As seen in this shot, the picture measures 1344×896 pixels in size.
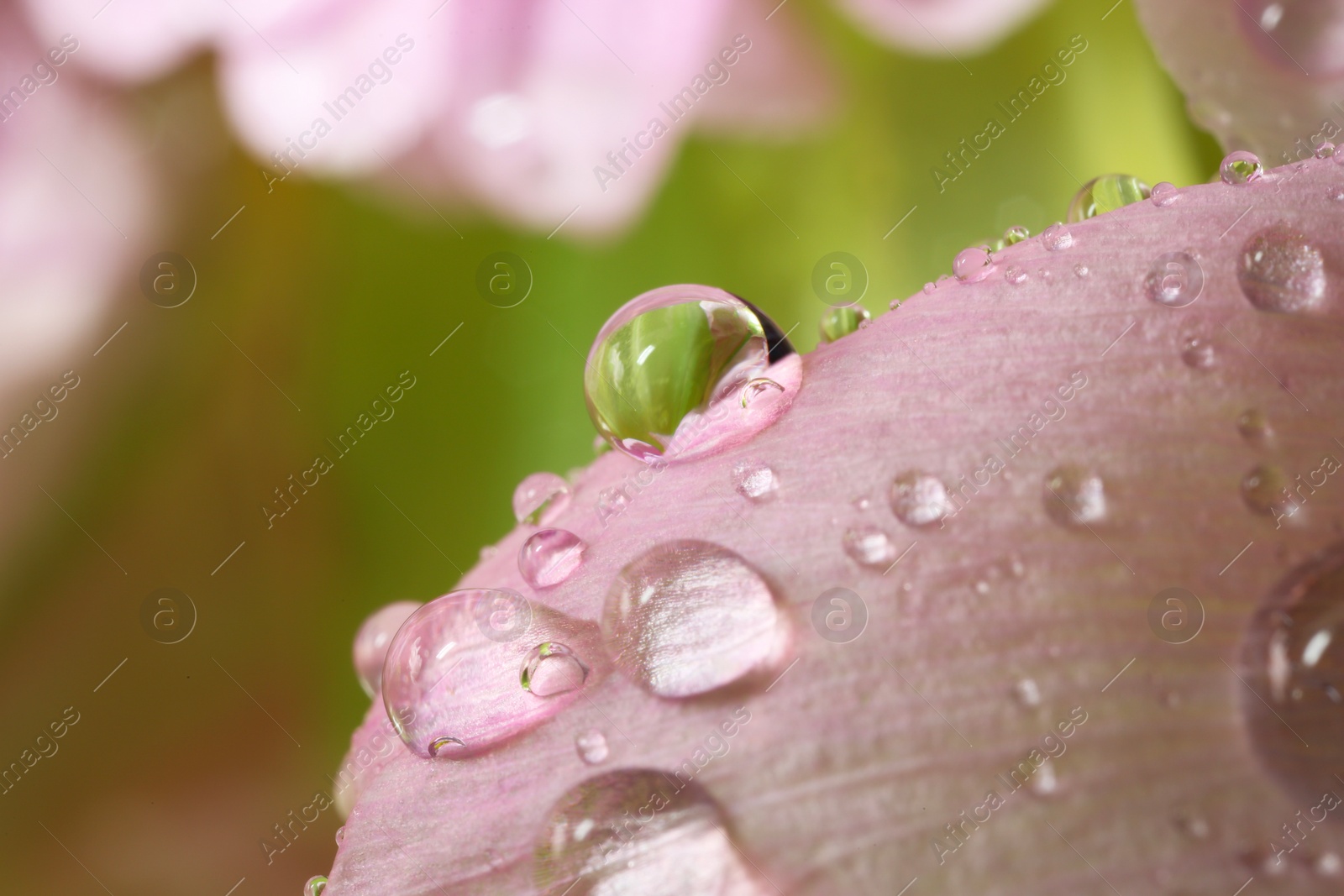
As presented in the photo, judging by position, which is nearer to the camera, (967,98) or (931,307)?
(931,307)

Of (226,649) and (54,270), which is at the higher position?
(54,270)

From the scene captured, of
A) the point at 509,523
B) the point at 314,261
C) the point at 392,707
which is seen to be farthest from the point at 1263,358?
the point at 314,261

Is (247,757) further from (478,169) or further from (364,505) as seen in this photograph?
(478,169)

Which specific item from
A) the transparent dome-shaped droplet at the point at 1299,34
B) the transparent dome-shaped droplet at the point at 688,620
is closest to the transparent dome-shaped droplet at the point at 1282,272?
the transparent dome-shaped droplet at the point at 688,620

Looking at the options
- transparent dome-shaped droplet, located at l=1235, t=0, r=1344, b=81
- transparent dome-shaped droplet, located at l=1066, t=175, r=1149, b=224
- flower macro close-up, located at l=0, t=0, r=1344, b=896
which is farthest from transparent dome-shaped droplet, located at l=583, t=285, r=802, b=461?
transparent dome-shaped droplet, located at l=1235, t=0, r=1344, b=81

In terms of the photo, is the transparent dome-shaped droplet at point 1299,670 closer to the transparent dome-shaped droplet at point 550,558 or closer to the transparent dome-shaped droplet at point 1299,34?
the transparent dome-shaped droplet at point 550,558

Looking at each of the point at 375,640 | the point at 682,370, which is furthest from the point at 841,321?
the point at 375,640
